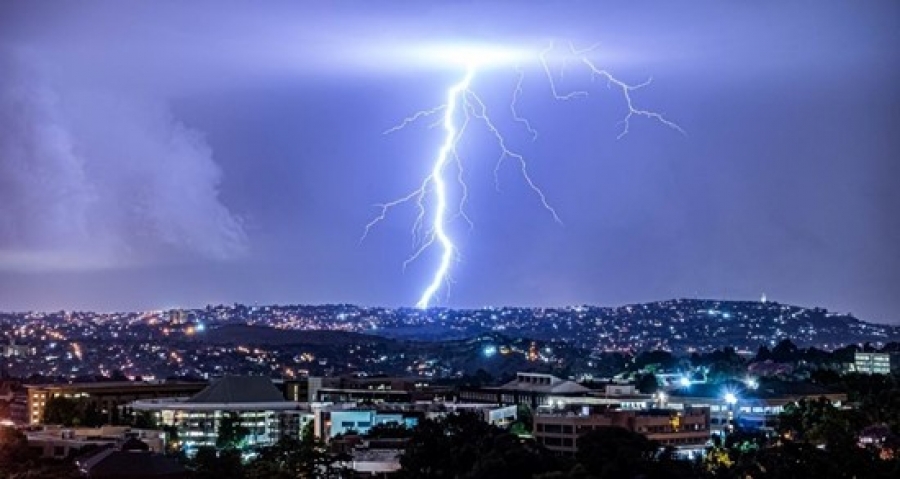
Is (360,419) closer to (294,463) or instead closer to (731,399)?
(294,463)

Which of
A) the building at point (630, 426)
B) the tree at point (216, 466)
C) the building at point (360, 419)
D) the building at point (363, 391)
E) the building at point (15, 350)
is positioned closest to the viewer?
the tree at point (216, 466)

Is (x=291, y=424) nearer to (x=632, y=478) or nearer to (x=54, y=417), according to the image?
(x=54, y=417)

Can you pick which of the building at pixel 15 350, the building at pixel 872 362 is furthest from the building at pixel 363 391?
the building at pixel 15 350

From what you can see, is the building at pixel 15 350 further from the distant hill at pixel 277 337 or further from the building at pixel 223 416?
the building at pixel 223 416

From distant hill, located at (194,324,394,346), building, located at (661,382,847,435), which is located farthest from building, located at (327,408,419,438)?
distant hill, located at (194,324,394,346)

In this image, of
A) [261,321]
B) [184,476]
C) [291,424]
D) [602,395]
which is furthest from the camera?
[261,321]

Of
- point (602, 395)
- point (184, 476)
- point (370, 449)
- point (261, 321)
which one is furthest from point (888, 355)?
point (261, 321)
